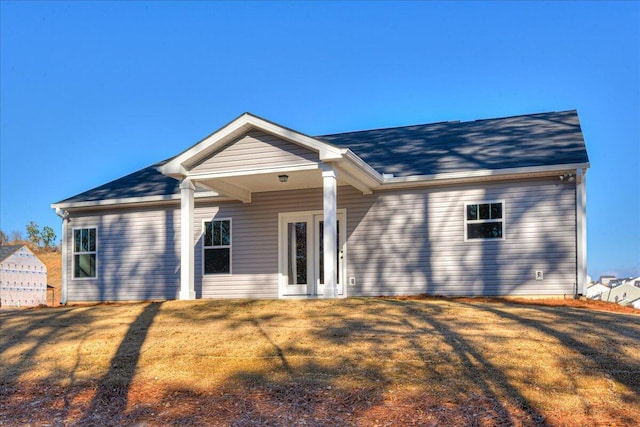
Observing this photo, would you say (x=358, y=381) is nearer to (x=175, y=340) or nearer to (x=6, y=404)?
(x=175, y=340)

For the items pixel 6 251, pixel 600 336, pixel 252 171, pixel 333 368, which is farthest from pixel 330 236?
pixel 6 251

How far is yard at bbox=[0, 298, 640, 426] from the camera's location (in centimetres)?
612

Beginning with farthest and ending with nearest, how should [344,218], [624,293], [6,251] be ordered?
[6,251] → [624,293] → [344,218]

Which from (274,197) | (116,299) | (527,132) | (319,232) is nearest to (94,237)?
(116,299)

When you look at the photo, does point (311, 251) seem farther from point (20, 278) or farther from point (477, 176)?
point (20, 278)

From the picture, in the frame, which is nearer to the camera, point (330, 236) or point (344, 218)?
point (330, 236)

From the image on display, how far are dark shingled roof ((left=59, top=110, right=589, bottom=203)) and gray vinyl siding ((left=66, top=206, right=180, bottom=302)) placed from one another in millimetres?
649

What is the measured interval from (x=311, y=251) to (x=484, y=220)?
409 cm

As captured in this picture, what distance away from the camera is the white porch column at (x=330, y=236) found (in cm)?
1157

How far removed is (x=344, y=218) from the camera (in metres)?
14.6

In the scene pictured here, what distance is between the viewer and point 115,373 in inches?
308

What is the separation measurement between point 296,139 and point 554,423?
7.55m

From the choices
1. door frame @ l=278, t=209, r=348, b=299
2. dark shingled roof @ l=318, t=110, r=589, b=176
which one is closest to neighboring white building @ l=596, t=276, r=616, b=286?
dark shingled roof @ l=318, t=110, r=589, b=176

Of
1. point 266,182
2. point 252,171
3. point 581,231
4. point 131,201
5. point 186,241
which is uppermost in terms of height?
point 252,171
